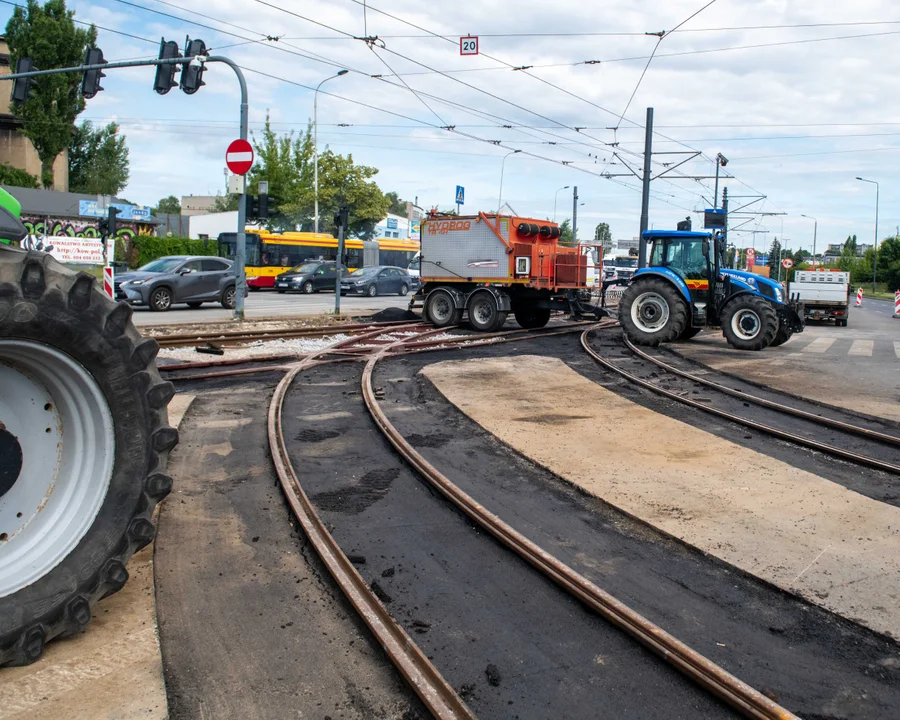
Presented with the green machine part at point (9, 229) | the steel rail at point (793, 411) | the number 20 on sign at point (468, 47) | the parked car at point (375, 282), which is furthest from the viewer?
the parked car at point (375, 282)

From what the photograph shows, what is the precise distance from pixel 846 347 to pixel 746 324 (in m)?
3.66

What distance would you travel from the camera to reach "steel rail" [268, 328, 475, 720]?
313 cm

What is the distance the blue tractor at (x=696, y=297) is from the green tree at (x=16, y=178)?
4209 cm

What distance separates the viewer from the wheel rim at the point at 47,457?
3.34 meters

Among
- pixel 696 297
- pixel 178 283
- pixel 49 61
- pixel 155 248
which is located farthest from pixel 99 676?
pixel 49 61

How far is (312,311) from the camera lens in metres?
24.6

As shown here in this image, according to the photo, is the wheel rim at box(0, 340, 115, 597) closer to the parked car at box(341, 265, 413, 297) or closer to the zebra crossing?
the zebra crossing

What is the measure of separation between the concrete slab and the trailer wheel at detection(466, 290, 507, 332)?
15.7 metres

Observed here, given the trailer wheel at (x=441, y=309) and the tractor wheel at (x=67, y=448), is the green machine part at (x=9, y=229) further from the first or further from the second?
the trailer wheel at (x=441, y=309)

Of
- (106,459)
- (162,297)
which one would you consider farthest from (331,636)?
(162,297)

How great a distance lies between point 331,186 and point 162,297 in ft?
106

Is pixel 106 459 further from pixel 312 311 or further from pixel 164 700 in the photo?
pixel 312 311

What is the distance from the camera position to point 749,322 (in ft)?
56.6

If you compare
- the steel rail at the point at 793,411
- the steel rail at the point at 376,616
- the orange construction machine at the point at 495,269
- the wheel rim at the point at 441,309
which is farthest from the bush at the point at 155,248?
the steel rail at the point at 376,616
